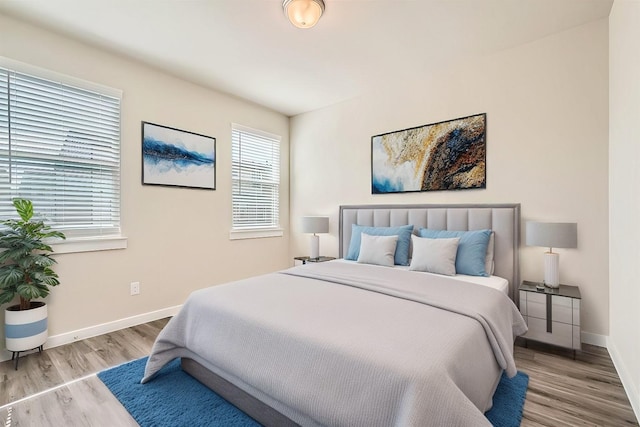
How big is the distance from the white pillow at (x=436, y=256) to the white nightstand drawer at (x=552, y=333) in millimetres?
720

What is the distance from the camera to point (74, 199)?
105 inches

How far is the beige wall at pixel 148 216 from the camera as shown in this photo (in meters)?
2.59

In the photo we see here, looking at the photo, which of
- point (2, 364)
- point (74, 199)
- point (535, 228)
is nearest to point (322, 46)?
point (535, 228)

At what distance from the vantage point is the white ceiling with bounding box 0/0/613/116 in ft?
7.38

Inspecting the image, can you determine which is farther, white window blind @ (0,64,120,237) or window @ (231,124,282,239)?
window @ (231,124,282,239)

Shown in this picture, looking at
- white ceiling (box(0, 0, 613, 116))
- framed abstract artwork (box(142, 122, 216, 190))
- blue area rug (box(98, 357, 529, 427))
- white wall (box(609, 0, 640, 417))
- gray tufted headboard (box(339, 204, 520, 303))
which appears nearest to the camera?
blue area rug (box(98, 357, 529, 427))

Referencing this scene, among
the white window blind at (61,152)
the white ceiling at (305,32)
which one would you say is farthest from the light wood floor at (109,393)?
the white ceiling at (305,32)

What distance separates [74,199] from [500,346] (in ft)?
11.3

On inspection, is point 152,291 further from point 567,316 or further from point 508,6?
point 508,6

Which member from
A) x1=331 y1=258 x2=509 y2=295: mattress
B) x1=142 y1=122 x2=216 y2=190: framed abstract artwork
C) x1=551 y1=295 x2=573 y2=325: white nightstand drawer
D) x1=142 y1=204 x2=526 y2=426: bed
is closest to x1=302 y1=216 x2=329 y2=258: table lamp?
x1=142 y1=122 x2=216 y2=190: framed abstract artwork

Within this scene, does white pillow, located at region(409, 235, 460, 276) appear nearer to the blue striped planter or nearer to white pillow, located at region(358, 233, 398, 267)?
white pillow, located at region(358, 233, 398, 267)

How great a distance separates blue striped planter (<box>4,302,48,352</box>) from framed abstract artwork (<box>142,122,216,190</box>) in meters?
1.44

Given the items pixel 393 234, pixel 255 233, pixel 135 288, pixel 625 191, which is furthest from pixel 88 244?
pixel 625 191

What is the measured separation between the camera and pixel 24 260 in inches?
86.5
